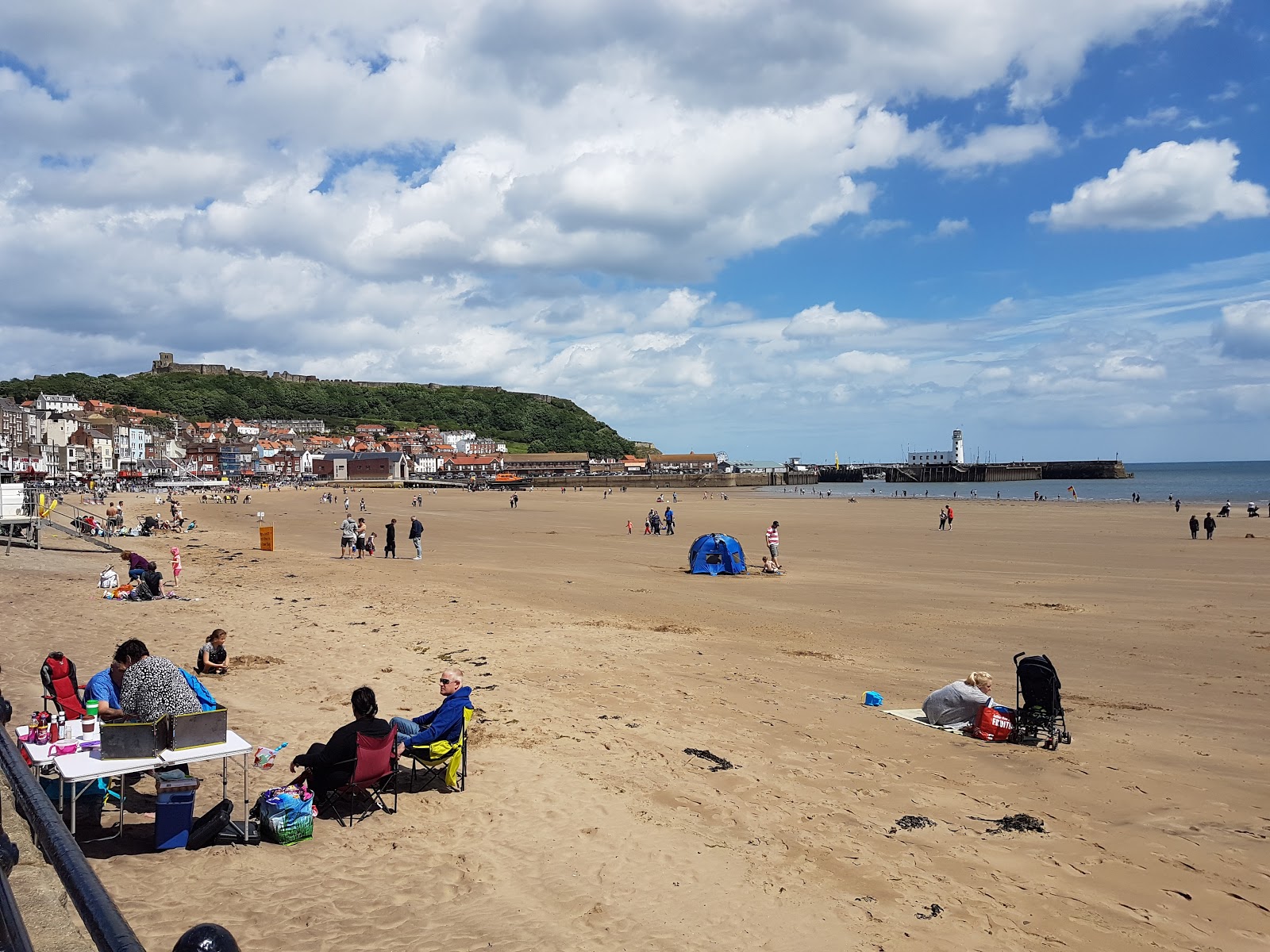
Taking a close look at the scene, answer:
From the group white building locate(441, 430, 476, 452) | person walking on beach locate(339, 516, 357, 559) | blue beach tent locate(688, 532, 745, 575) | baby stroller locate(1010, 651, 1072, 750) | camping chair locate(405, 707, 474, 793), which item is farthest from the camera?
white building locate(441, 430, 476, 452)

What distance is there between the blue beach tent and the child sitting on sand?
43.6 ft

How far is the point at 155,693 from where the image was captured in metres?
5.78

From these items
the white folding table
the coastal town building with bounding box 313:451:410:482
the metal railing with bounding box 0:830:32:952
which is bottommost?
the white folding table

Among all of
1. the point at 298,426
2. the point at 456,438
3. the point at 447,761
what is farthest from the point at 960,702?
the point at 298,426

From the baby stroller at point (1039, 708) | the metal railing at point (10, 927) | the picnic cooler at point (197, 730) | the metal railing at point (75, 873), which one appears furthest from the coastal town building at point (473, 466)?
the metal railing at point (10, 927)

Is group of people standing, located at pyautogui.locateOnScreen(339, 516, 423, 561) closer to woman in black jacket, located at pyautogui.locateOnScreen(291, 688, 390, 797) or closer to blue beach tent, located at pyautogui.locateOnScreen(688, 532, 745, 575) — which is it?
blue beach tent, located at pyautogui.locateOnScreen(688, 532, 745, 575)

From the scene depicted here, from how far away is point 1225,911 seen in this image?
519cm

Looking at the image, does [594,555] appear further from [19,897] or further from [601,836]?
[19,897]

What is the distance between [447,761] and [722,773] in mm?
2407

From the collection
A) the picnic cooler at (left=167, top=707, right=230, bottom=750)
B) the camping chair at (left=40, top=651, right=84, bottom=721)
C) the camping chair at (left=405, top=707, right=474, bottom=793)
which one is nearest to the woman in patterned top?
the picnic cooler at (left=167, top=707, right=230, bottom=750)

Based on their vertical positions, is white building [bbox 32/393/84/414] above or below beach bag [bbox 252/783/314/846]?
above

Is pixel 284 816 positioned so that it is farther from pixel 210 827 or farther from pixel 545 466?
pixel 545 466

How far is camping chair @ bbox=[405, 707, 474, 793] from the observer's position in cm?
667

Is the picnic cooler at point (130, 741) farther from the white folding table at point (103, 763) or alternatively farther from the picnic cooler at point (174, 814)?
the picnic cooler at point (174, 814)
